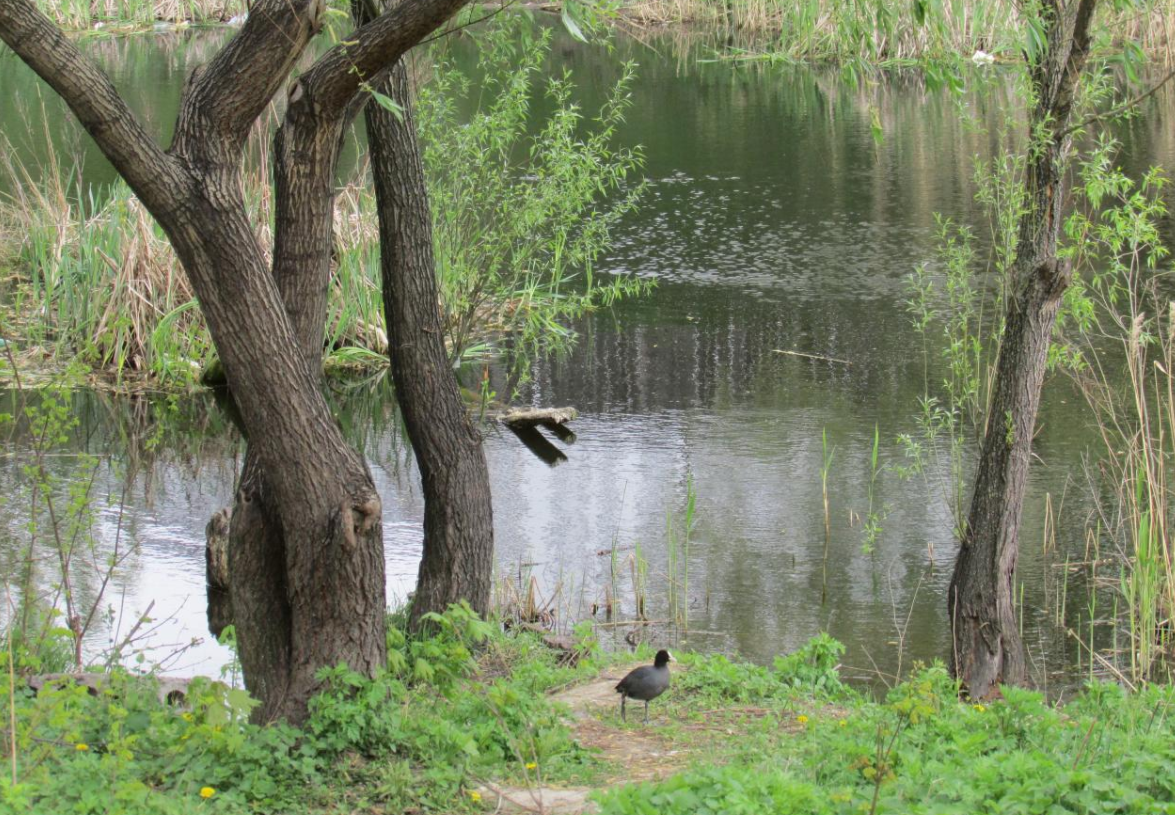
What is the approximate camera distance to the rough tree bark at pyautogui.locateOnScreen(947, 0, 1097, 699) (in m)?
5.91

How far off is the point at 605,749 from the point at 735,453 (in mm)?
5413

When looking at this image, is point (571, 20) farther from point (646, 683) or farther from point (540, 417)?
point (540, 417)

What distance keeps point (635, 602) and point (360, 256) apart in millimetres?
5570

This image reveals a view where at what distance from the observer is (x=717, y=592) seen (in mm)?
7668

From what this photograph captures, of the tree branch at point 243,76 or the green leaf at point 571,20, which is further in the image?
the tree branch at point 243,76

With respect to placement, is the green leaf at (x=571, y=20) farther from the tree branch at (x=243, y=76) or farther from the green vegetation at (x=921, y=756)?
the green vegetation at (x=921, y=756)

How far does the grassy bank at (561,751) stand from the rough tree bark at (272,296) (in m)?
0.29

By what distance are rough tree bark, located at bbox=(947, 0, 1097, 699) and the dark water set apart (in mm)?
344

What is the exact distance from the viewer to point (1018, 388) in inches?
239

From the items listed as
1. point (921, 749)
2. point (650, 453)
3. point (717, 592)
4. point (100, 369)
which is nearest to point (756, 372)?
point (650, 453)

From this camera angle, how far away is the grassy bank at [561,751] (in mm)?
3529

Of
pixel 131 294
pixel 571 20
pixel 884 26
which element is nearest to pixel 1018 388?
pixel 884 26

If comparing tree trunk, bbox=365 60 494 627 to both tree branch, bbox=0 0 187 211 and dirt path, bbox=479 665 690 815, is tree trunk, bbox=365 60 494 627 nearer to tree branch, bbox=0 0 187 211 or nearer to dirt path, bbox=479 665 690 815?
dirt path, bbox=479 665 690 815

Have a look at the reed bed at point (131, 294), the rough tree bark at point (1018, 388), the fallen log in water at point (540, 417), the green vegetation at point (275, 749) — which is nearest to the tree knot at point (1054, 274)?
the rough tree bark at point (1018, 388)
